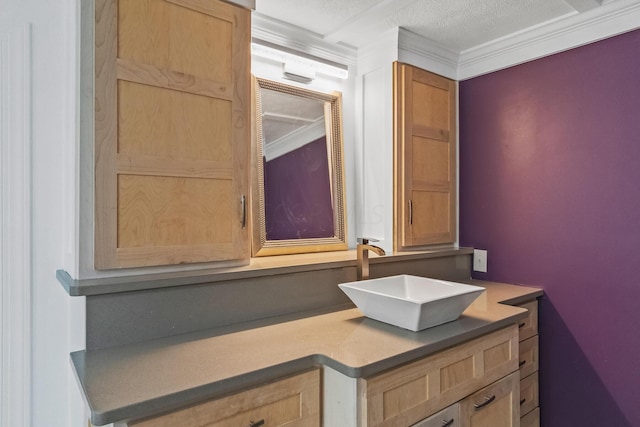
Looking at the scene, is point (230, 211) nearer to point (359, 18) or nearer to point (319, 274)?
point (319, 274)

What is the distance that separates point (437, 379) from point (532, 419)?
1.03 metres

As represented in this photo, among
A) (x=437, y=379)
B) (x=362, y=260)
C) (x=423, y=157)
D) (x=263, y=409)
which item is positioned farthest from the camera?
(x=423, y=157)

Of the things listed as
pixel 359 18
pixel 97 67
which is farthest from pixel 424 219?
pixel 97 67

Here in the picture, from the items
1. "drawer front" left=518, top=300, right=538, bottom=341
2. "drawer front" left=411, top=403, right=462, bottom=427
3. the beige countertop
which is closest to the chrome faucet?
the beige countertop

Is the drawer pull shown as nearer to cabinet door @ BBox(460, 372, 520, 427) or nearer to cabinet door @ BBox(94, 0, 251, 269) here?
cabinet door @ BBox(460, 372, 520, 427)

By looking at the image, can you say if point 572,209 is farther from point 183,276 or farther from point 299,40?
point 183,276

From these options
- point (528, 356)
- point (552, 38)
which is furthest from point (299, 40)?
point (528, 356)

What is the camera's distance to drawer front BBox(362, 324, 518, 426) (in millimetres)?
1177

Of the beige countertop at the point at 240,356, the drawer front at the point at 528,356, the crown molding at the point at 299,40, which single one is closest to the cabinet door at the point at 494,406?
the beige countertop at the point at 240,356

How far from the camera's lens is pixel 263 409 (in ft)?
3.61

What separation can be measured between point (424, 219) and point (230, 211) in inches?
43.5

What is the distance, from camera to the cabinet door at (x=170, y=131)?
1.24 metres

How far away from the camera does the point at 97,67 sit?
1.21 m

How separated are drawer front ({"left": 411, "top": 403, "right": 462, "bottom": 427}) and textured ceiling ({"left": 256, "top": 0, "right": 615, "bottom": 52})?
1.57 m
